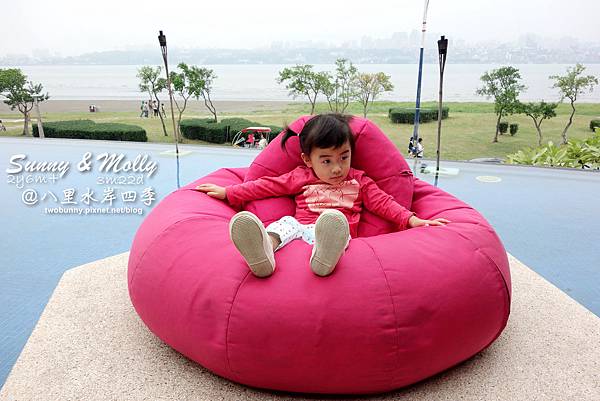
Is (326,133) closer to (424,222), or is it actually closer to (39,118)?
(424,222)

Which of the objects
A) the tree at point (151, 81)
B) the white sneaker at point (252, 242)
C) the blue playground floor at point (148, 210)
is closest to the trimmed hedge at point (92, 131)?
the tree at point (151, 81)

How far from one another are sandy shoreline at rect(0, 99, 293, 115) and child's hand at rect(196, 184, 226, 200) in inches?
144

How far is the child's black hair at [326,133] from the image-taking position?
1.74 meters

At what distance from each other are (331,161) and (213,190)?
57 cm

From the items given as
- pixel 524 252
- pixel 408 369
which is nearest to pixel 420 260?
pixel 408 369

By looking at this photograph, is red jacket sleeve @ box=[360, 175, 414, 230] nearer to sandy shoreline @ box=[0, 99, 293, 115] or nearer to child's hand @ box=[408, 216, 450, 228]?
child's hand @ box=[408, 216, 450, 228]

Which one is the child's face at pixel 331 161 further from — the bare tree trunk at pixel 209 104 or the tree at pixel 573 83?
the bare tree trunk at pixel 209 104

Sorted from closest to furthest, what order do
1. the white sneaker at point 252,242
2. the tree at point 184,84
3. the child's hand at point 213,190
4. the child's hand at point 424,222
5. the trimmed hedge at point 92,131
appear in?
the white sneaker at point 252,242
the child's hand at point 424,222
the child's hand at point 213,190
the tree at point 184,84
the trimmed hedge at point 92,131

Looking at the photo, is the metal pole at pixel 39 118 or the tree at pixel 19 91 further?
the metal pole at pixel 39 118

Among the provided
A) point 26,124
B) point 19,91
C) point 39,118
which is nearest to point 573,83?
point 39,118

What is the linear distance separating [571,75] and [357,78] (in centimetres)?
214

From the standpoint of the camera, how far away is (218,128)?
20.8ft

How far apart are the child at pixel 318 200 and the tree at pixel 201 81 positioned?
13.9ft

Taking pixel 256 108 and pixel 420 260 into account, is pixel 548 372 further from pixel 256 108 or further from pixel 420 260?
pixel 256 108
